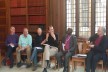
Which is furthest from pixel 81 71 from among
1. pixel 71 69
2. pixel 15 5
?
pixel 15 5

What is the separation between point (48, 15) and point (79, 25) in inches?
40.9

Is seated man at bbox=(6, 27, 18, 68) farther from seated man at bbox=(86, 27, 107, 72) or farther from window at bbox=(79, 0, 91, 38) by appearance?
seated man at bbox=(86, 27, 107, 72)

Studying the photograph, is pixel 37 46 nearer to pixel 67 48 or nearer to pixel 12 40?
pixel 12 40

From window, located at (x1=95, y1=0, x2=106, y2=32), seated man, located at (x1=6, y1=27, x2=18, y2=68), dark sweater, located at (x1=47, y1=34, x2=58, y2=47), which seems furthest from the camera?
window, located at (x1=95, y1=0, x2=106, y2=32)

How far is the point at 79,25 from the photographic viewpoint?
7.46m

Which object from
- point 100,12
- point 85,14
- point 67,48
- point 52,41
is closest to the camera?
Answer: point 67,48

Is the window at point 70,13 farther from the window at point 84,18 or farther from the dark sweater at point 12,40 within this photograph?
the dark sweater at point 12,40

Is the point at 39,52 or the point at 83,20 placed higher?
the point at 83,20

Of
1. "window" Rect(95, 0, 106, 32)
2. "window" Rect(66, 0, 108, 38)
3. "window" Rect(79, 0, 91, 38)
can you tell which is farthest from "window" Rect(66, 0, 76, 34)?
"window" Rect(95, 0, 106, 32)

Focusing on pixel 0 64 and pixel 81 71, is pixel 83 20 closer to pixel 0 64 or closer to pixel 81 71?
pixel 81 71

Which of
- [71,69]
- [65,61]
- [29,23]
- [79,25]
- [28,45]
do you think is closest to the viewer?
[65,61]

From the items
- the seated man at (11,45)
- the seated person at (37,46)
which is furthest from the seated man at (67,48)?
the seated man at (11,45)

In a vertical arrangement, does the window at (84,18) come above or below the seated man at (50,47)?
above

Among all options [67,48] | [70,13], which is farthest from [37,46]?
[70,13]
